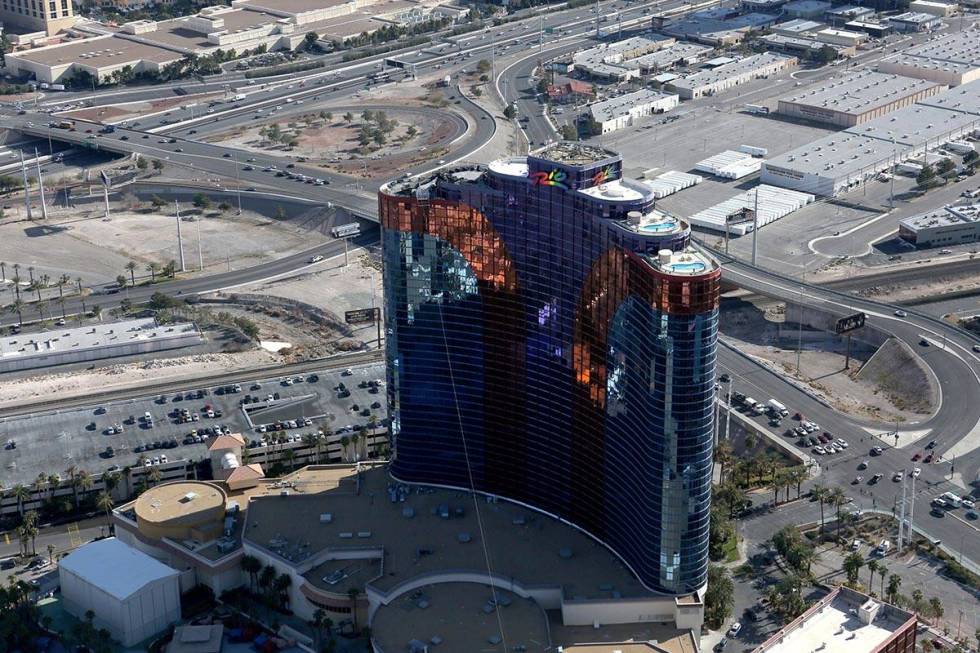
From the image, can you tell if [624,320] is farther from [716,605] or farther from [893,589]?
[893,589]

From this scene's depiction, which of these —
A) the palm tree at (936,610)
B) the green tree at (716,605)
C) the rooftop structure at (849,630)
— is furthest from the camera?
the green tree at (716,605)

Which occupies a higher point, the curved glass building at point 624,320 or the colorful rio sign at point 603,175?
the colorful rio sign at point 603,175

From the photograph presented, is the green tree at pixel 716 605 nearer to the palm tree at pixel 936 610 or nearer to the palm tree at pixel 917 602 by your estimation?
the palm tree at pixel 917 602

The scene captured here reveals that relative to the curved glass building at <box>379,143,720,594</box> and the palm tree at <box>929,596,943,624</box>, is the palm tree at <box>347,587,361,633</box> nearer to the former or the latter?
the curved glass building at <box>379,143,720,594</box>

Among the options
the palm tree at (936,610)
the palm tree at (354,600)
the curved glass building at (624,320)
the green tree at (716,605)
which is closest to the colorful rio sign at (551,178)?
the curved glass building at (624,320)

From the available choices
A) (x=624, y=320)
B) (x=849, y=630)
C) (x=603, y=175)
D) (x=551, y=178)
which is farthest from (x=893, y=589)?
(x=551, y=178)

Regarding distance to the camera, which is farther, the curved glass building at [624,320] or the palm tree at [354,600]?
the palm tree at [354,600]

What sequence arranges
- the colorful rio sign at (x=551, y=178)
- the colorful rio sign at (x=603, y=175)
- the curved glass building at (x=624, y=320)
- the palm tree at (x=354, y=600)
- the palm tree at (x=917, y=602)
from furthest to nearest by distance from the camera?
1. the palm tree at (x=917, y=602)
2. the palm tree at (x=354, y=600)
3. the colorful rio sign at (x=551, y=178)
4. the colorful rio sign at (x=603, y=175)
5. the curved glass building at (x=624, y=320)

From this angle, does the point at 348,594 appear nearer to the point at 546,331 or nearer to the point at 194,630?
the point at 194,630

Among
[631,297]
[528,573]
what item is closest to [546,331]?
[631,297]
